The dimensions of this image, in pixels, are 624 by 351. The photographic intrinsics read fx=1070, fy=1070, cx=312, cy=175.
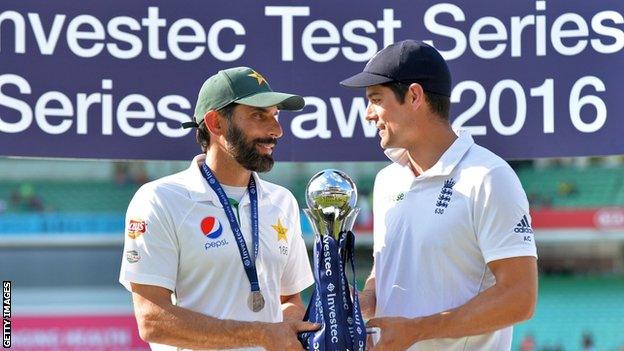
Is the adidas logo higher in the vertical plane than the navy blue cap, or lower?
lower

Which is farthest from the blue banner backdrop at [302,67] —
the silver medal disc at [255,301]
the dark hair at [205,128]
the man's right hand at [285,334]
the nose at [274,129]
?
the man's right hand at [285,334]

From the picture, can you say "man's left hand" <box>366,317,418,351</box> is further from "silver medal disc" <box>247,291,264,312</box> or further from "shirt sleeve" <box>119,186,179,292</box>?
"shirt sleeve" <box>119,186,179,292</box>

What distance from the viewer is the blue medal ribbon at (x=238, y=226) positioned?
2770 millimetres

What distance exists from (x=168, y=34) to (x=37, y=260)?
14325 mm

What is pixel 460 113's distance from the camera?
11.3 feet

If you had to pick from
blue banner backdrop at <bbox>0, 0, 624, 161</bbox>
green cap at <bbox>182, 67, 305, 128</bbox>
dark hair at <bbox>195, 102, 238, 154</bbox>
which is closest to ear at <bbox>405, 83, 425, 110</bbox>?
green cap at <bbox>182, 67, 305, 128</bbox>

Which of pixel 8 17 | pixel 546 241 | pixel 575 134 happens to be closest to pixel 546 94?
pixel 575 134

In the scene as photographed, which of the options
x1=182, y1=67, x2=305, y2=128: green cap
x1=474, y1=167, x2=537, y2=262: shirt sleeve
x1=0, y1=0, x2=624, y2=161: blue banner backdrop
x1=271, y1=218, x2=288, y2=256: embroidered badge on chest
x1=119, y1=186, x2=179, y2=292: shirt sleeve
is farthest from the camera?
x1=0, y1=0, x2=624, y2=161: blue banner backdrop

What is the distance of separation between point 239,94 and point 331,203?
458 mm

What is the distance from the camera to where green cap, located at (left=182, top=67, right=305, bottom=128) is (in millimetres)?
2807

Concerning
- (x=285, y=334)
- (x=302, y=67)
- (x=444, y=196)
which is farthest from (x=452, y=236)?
(x=302, y=67)

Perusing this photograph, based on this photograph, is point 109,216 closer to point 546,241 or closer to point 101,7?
point 546,241

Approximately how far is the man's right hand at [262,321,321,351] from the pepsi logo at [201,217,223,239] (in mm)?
317

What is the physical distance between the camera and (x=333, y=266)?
2.54 metres
